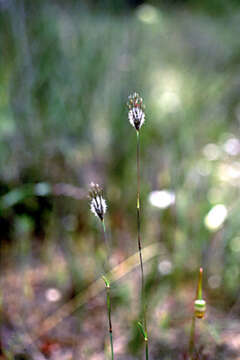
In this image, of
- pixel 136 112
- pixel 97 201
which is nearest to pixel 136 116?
pixel 136 112

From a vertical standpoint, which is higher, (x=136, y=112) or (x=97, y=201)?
(x=136, y=112)

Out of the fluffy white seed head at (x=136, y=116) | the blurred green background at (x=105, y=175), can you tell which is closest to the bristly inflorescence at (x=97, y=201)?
the fluffy white seed head at (x=136, y=116)

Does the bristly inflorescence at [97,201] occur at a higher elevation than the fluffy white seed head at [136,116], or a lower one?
lower

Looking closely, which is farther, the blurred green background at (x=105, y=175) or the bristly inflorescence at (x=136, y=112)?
the blurred green background at (x=105, y=175)

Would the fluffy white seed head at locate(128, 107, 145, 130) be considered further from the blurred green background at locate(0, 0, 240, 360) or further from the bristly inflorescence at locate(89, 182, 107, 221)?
the blurred green background at locate(0, 0, 240, 360)

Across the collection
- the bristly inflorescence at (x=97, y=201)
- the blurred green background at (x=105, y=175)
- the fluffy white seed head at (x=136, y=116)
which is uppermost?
the blurred green background at (x=105, y=175)

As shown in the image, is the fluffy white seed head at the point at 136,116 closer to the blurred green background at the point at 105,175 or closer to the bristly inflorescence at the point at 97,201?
the bristly inflorescence at the point at 97,201

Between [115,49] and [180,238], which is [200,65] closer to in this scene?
[115,49]

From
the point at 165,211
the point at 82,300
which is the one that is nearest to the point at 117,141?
the point at 165,211

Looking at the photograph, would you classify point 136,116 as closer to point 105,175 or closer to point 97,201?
point 97,201
